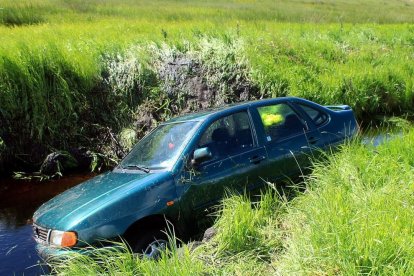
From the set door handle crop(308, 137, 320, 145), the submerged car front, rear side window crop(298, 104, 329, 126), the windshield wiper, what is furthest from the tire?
rear side window crop(298, 104, 329, 126)

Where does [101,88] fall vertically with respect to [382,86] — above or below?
above

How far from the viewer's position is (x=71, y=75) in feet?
35.2

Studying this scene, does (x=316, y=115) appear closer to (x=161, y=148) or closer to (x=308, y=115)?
(x=308, y=115)

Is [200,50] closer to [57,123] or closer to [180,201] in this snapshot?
[57,123]

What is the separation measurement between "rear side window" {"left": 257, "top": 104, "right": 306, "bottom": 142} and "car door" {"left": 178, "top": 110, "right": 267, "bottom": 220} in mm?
303

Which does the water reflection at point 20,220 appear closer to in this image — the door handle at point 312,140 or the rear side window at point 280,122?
the rear side window at point 280,122

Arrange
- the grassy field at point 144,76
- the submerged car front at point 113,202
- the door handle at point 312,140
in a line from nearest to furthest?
1. the submerged car front at point 113,202
2. the door handle at point 312,140
3. the grassy field at point 144,76

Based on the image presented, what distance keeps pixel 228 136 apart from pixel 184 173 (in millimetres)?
879

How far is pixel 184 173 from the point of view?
17.6 ft

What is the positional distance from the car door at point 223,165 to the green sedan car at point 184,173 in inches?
0.5

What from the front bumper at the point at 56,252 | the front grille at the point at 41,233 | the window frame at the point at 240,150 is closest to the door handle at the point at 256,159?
the window frame at the point at 240,150

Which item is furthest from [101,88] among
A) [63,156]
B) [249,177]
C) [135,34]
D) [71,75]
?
[249,177]

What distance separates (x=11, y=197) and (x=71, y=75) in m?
3.26

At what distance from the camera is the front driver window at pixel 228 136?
5.75 metres
